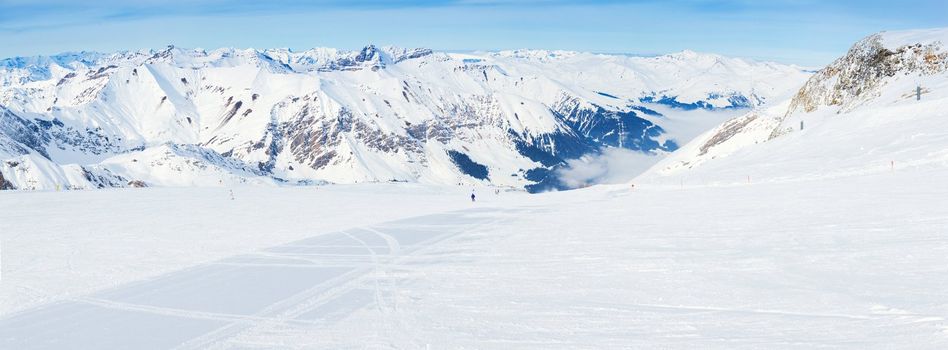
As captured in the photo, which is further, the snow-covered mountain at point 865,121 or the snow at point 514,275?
the snow-covered mountain at point 865,121

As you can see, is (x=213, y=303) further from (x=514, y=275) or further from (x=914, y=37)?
(x=914, y=37)

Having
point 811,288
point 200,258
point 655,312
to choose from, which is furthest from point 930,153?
point 200,258

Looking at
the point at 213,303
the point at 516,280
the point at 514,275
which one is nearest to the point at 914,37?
the point at 514,275

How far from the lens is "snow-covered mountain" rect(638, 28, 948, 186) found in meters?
38.9

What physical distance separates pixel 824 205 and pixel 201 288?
20.7 m

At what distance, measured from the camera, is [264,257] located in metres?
20.3

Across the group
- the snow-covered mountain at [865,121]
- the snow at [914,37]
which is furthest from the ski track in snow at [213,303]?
the snow at [914,37]

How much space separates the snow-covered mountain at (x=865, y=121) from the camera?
3891cm

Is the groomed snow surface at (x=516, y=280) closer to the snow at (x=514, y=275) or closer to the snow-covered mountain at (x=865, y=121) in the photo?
the snow at (x=514, y=275)

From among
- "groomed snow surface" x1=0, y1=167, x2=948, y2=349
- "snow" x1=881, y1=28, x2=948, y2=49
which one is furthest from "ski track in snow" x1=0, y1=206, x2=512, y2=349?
"snow" x1=881, y1=28, x2=948, y2=49

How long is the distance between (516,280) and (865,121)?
161ft

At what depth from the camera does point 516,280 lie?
15.2 metres

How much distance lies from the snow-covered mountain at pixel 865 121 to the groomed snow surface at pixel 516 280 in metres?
9.59

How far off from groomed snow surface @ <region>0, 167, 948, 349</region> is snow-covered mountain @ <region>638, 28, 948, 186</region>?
9.59 m
